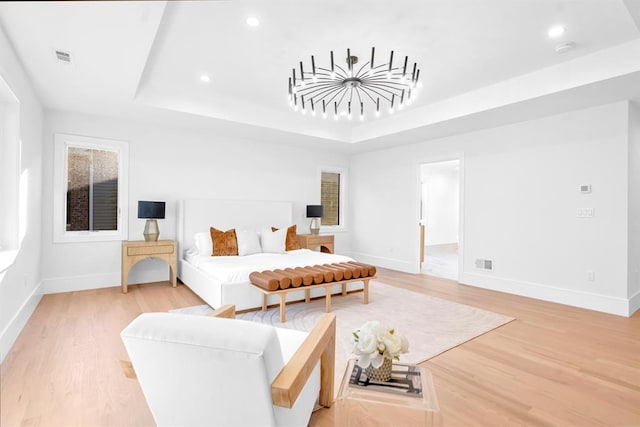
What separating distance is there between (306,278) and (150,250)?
7.85 feet

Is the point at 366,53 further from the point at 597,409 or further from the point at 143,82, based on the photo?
the point at 597,409

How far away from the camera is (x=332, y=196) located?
7469 millimetres

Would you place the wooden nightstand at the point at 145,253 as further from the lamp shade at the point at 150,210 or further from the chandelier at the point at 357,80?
the chandelier at the point at 357,80

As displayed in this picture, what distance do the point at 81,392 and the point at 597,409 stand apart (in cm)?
317

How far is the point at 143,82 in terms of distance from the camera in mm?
3971

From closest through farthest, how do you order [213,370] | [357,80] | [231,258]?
[213,370] → [357,80] → [231,258]

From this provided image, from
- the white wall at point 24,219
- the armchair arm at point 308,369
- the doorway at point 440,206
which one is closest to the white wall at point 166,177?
the white wall at point 24,219

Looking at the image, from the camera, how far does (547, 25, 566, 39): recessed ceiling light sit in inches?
112

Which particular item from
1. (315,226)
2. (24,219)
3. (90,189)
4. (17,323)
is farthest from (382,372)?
(315,226)

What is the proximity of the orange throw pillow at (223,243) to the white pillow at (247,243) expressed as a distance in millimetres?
71

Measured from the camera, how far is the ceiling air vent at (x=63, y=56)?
2816mm

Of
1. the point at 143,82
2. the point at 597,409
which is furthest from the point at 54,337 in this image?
the point at 597,409

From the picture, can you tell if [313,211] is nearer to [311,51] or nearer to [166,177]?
[166,177]

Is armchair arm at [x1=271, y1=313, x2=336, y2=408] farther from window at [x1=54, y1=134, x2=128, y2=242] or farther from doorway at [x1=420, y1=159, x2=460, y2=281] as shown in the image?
doorway at [x1=420, y1=159, x2=460, y2=281]
